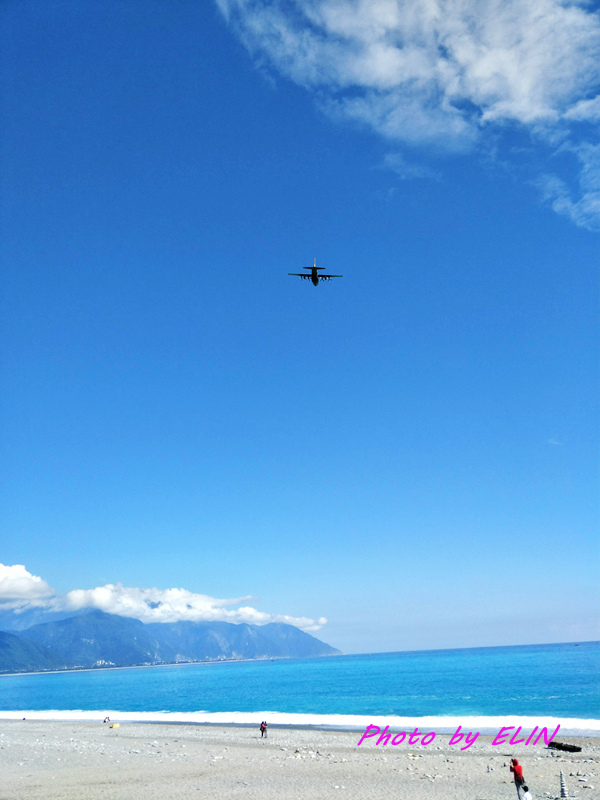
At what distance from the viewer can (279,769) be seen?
28.7 meters

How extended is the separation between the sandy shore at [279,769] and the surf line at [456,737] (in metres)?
0.92

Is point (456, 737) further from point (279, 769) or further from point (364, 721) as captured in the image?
point (279, 769)

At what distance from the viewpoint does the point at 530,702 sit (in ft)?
205

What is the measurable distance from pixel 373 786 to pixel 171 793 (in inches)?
395

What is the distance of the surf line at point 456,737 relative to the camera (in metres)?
36.8

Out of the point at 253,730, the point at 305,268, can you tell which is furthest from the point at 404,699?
the point at 305,268

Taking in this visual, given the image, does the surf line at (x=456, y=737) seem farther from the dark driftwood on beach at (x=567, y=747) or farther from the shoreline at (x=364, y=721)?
the dark driftwood on beach at (x=567, y=747)

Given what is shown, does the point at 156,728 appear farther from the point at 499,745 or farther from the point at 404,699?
the point at 404,699


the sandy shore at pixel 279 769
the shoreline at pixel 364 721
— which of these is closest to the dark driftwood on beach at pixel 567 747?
the sandy shore at pixel 279 769

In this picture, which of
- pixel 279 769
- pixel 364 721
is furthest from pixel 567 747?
pixel 364 721

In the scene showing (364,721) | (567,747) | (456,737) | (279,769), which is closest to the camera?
(279,769)

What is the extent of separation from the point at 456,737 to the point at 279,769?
18.5m

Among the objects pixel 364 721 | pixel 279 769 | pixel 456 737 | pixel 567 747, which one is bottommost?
pixel 364 721

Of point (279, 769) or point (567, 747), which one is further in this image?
point (567, 747)
